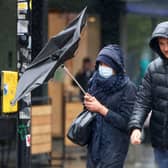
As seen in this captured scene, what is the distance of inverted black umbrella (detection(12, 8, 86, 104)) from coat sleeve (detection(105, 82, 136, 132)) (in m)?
0.62

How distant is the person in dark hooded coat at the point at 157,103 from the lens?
17.3 ft

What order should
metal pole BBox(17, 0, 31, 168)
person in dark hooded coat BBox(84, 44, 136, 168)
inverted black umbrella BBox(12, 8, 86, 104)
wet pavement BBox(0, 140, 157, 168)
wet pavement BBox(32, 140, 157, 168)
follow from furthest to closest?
wet pavement BBox(32, 140, 157, 168)
wet pavement BBox(0, 140, 157, 168)
metal pole BBox(17, 0, 31, 168)
person in dark hooded coat BBox(84, 44, 136, 168)
inverted black umbrella BBox(12, 8, 86, 104)

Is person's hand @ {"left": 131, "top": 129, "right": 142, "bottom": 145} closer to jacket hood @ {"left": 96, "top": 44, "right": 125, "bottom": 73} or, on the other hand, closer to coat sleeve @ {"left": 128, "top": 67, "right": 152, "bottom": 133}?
coat sleeve @ {"left": 128, "top": 67, "right": 152, "bottom": 133}

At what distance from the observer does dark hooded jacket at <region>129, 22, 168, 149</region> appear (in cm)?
527

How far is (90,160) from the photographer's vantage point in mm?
5824

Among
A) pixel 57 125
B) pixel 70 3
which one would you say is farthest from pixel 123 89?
pixel 57 125

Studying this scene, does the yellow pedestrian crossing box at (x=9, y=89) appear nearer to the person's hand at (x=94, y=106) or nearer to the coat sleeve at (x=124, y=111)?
the person's hand at (x=94, y=106)

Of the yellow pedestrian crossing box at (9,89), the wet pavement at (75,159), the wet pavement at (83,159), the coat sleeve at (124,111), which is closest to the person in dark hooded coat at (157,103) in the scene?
the coat sleeve at (124,111)

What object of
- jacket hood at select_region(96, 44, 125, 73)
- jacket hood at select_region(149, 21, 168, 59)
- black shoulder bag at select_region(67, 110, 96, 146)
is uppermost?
jacket hood at select_region(149, 21, 168, 59)

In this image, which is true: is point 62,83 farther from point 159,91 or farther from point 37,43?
point 159,91

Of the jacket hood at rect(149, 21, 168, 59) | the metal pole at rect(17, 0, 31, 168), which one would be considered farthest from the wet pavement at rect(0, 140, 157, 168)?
the jacket hood at rect(149, 21, 168, 59)

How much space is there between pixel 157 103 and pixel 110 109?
580 mm

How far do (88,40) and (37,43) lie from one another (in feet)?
18.4

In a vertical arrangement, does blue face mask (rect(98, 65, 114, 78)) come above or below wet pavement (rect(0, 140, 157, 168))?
above
